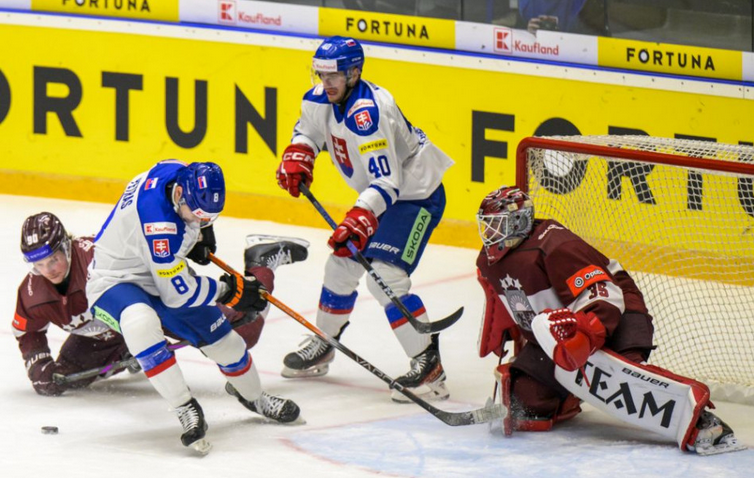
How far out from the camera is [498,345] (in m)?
4.63

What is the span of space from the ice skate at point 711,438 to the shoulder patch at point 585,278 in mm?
492

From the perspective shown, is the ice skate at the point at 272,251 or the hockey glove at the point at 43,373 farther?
the ice skate at the point at 272,251

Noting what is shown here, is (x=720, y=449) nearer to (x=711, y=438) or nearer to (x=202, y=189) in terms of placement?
(x=711, y=438)

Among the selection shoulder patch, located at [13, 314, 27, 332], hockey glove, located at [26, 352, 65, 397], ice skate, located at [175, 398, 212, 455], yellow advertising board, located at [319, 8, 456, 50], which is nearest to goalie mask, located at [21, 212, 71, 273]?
shoulder patch, located at [13, 314, 27, 332]

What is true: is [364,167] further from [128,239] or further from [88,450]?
[88,450]

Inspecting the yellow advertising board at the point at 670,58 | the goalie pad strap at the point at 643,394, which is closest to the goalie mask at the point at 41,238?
the goalie pad strap at the point at 643,394

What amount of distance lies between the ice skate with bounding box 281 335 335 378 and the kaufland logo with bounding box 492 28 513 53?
81.1 inches

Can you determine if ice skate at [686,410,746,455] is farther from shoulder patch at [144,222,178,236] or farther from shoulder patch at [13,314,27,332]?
shoulder patch at [13,314,27,332]

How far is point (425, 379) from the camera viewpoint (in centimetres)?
486

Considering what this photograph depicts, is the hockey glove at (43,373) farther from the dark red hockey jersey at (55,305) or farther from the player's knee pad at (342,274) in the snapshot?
the player's knee pad at (342,274)

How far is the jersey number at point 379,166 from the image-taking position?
470 cm

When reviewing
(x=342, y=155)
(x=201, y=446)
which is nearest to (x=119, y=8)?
(x=342, y=155)

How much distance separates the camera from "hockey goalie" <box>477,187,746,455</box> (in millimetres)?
4176

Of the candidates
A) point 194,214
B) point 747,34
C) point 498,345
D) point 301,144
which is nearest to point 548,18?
point 747,34
